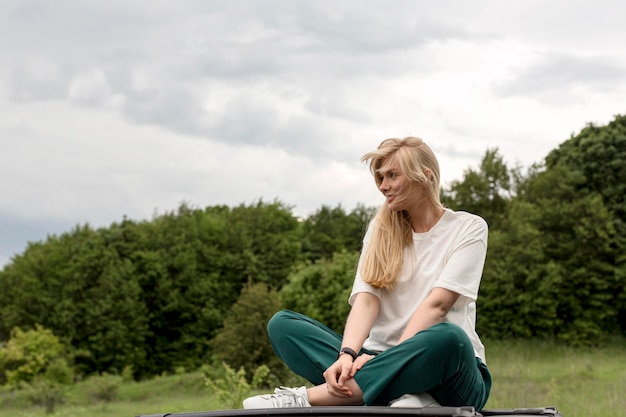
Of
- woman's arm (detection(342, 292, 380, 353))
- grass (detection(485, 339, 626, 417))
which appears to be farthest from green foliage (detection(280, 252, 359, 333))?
woman's arm (detection(342, 292, 380, 353))

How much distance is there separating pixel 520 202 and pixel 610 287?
4021 mm

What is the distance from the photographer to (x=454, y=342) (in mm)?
2920

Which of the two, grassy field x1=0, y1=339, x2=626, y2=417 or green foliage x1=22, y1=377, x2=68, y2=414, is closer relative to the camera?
grassy field x1=0, y1=339, x2=626, y2=417

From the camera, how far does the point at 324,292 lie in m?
31.9

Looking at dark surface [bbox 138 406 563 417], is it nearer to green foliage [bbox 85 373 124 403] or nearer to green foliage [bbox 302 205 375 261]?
green foliage [bbox 85 373 124 403]

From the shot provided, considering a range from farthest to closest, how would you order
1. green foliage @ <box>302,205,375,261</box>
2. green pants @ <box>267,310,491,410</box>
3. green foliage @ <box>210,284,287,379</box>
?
green foliage @ <box>302,205,375,261</box> < green foliage @ <box>210,284,287,379</box> < green pants @ <box>267,310,491,410</box>

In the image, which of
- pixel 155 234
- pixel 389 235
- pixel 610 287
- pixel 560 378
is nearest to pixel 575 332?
pixel 610 287

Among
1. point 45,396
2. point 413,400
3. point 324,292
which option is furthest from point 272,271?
point 413,400

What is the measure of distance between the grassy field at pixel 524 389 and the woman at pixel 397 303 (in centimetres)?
602

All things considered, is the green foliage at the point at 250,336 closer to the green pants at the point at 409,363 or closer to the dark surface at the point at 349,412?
the green pants at the point at 409,363

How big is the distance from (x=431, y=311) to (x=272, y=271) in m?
39.1

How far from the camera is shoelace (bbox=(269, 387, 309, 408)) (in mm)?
3113

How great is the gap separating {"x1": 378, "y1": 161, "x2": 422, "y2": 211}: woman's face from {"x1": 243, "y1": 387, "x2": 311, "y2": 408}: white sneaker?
0.79 meters

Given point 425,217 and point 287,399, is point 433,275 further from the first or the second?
point 287,399
